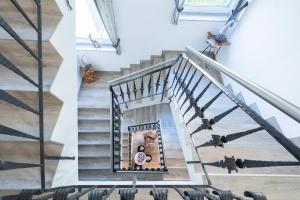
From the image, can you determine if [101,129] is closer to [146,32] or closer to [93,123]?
[93,123]

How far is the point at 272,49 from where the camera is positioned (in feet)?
10.9

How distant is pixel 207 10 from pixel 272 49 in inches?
65.2

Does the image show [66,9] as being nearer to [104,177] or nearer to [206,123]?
[206,123]

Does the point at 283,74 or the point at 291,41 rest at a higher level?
the point at 291,41

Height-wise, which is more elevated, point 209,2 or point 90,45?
point 209,2

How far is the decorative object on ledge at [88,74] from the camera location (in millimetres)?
4941

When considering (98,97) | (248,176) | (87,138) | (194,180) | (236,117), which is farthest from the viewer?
(98,97)

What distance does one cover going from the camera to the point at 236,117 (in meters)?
3.67

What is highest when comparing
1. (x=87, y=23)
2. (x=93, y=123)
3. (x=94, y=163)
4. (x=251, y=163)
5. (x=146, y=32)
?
(x=87, y=23)

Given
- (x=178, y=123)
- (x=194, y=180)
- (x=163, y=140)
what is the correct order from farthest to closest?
(x=163, y=140), (x=178, y=123), (x=194, y=180)

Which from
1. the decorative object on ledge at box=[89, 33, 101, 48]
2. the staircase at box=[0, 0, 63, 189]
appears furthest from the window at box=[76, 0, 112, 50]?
the staircase at box=[0, 0, 63, 189]

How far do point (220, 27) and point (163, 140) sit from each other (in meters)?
2.39

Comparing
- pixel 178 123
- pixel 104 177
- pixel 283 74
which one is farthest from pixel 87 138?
pixel 283 74

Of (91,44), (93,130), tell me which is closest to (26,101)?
(93,130)
